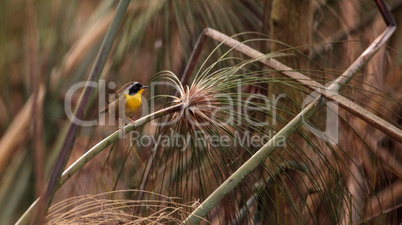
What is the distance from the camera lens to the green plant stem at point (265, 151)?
3.02 feet

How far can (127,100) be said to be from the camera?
5.86 feet

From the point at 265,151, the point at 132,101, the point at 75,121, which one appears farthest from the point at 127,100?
the point at 75,121

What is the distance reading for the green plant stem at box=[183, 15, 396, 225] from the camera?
36.2 inches

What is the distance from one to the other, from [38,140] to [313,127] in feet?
2.60

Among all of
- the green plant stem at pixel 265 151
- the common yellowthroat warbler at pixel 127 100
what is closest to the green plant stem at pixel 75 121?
the green plant stem at pixel 265 151

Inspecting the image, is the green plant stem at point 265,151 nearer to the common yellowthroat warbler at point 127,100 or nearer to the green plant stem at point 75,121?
the green plant stem at point 75,121

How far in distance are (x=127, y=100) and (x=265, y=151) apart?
93 centimetres

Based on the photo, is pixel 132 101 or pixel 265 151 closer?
pixel 265 151

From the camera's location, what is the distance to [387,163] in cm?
173

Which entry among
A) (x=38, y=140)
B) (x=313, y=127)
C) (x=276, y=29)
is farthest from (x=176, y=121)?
(x=276, y=29)

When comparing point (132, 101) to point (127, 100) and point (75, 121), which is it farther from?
point (75, 121)

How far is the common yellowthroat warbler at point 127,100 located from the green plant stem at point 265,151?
85 centimetres

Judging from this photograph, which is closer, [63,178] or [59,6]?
[59,6]

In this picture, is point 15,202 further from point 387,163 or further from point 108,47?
point 387,163
